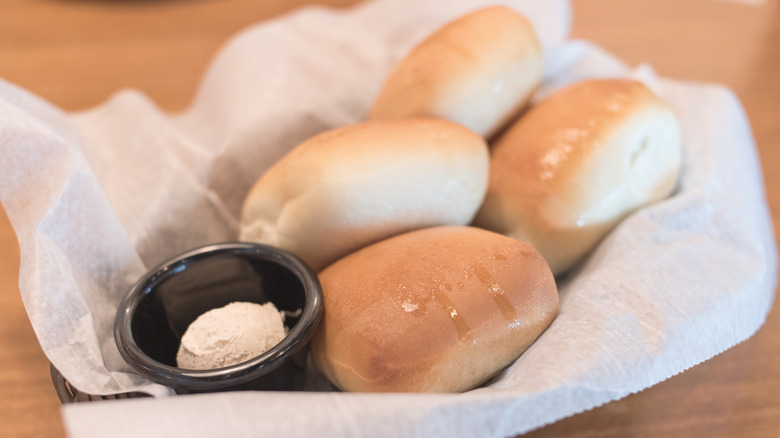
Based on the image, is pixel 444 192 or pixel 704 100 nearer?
pixel 444 192

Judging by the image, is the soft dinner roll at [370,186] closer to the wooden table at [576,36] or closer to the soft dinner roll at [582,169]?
Answer: the soft dinner roll at [582,169]

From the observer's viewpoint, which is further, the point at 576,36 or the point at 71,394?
the point at 576,36

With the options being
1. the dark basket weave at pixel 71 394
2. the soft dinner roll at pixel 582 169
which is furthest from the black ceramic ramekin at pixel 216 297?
the soft dinner roll at pixel 582 169

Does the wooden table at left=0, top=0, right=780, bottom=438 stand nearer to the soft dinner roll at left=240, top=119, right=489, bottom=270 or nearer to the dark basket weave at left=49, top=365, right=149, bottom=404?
the dark basket weave at left=49, top=365, right=149, bottom=404

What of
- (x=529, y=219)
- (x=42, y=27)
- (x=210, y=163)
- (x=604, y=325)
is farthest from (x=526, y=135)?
(x=42, y=27)

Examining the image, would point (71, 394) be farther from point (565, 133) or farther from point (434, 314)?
point (565, 133)

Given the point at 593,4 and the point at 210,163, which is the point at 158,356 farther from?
the point at 593,4

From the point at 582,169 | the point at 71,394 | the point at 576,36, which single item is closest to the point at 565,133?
the point at 582,169
